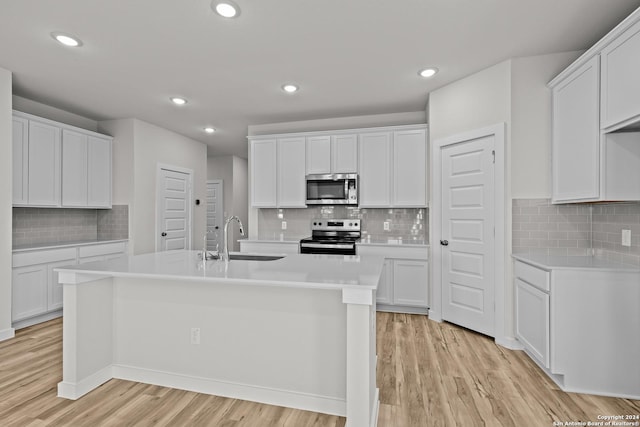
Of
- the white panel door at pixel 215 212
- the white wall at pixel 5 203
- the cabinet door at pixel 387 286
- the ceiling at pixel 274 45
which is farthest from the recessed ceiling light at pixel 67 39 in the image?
the white panel door at pixel 215 212

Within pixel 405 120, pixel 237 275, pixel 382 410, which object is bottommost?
pixel 382 410

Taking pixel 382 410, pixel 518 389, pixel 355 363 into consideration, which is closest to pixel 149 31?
pixel 355 363

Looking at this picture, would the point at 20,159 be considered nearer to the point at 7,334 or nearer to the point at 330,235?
the point at 7,334

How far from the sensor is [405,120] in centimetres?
462

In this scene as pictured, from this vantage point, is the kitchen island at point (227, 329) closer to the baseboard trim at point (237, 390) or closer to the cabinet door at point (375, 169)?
the baseboard trim at point (237, 390)

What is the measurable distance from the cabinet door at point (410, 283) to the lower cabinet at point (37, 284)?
402 centimetres

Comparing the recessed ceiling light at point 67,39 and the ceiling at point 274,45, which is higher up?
the ceiling at point 274,45

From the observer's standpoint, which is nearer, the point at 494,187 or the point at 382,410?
the point at 382,410

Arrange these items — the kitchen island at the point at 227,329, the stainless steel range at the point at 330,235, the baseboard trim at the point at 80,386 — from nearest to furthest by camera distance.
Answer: the kitchen island at the point at 227,329
the baseboard trim at the point at 80,386
the stainless steel range at the point at 330,235

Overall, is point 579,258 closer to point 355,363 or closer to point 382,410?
point 382,410

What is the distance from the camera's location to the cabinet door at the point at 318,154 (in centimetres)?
459

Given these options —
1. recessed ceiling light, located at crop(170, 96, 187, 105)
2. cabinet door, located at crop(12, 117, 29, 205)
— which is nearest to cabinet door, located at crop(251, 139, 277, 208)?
recessed ceiling light, located at crop(170, 96, 187, 105)

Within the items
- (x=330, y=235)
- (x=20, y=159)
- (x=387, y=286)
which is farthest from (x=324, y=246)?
(x=20, y=159)

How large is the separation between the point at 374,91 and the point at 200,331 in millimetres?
3127
